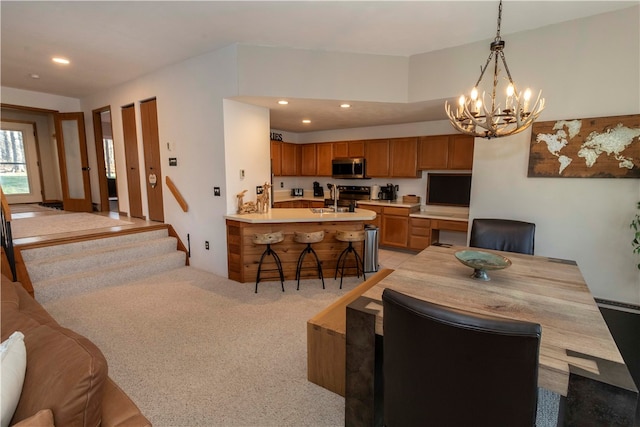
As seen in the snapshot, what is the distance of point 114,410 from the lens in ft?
3.39

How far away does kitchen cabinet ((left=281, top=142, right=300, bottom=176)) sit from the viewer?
21.5ft

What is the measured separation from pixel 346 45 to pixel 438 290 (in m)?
3.03

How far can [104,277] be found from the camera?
3.78 m

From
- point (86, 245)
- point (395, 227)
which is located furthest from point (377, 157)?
point (86, 245)

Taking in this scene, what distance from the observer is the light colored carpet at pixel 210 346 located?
6.25 feet

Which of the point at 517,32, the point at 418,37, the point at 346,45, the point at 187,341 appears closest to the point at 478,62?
the point at 517,32

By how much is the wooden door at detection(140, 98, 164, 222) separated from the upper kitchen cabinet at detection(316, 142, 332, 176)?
3128 mm

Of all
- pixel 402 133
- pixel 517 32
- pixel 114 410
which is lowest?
pixel 114 410

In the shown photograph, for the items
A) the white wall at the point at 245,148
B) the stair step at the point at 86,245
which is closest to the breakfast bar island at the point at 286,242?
the white wall at the point at 245,148

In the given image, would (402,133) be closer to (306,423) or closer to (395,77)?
(395,77)

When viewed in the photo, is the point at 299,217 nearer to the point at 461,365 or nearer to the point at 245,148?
the point at 245,148

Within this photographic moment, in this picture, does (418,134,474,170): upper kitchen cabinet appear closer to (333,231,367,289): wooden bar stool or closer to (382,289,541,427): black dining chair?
(333,231,367,289): wooden bar stool

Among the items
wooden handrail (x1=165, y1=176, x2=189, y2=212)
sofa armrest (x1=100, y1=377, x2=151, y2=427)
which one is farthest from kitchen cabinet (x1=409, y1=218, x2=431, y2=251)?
sofa armrest (x1=100, y1=377, x2=151, y2=427)

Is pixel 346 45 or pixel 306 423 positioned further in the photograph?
pixel 346 45
